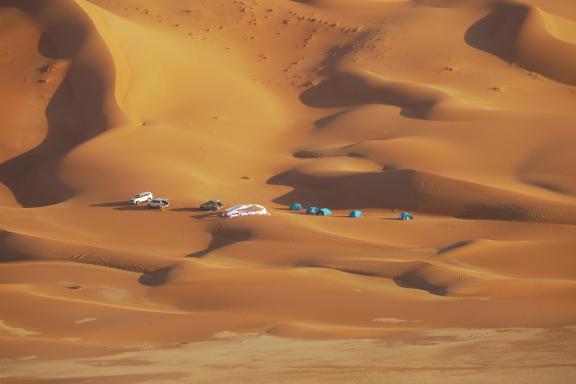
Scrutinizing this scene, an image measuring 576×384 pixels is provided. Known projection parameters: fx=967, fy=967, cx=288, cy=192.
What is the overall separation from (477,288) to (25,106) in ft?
90.4

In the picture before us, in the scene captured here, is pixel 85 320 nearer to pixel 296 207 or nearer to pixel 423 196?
pixel 296 207

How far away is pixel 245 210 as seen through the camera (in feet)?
103

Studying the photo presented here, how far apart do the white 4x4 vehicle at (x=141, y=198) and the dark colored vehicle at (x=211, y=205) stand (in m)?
2.26

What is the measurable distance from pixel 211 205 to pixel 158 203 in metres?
1.87

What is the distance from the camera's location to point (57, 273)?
26281 mm

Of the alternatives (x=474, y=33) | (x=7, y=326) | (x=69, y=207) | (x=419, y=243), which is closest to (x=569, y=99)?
(x=474, y=33)

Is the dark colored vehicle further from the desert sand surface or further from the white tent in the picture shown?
the white tent

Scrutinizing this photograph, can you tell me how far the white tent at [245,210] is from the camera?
31359mm

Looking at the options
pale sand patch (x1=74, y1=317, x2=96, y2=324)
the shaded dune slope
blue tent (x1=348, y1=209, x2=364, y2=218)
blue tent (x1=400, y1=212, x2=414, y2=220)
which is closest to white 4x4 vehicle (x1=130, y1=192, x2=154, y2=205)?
the shaded dune slope

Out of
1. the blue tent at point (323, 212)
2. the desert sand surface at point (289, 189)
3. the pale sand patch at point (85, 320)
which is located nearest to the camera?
the desert sand surface at point (289, 189)

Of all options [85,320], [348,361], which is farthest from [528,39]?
[348,361]

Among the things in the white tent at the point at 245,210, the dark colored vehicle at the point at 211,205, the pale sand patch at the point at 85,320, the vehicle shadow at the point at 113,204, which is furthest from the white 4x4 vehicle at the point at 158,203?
the pale sand patch at the point at 85,320

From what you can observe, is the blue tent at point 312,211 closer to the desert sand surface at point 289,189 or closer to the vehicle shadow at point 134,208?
the desert sand surface at point 289,189

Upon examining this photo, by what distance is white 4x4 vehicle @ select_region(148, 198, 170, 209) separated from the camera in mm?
32688
